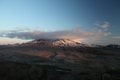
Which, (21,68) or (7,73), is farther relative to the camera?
(21,68)

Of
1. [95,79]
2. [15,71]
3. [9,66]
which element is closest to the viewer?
[95,79]

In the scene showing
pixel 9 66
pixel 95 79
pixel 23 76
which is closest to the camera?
pixel 95 79

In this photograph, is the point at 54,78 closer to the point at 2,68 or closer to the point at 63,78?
the point at 63,78

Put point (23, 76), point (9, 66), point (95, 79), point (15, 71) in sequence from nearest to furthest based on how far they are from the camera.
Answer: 1. point (95, 79)
2. point (23, 76)
3. point (15, 71)
4. point (9, 66)

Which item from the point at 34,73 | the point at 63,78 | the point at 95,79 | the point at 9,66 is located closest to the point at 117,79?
the point at 95,79

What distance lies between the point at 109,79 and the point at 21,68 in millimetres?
42647

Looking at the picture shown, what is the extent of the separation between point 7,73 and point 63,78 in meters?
24.9

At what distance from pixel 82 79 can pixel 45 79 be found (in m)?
15.1

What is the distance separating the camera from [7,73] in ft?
308

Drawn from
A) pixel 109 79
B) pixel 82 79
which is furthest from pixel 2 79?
pixel 109 79

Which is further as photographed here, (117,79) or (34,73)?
(34,73)

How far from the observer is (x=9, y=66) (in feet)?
343

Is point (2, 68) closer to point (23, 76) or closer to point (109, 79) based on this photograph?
point (23, 76)

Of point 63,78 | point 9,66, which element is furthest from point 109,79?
point 9,66
